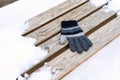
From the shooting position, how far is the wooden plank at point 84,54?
158 cm

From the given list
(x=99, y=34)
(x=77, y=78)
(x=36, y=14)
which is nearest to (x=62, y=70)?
(x=77, y=78)

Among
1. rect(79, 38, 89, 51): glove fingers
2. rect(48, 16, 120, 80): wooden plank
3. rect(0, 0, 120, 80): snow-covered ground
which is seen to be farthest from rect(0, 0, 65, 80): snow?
rect(79, 38, 89, 51): glove fingers

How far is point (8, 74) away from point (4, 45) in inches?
10.4

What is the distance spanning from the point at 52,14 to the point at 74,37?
35 cm

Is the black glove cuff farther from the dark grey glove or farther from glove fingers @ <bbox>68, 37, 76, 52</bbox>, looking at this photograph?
glove fingers @ <bbox>68, 37, 76, 52</bbox>

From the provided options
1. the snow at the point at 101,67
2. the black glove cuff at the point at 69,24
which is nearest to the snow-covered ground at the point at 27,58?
the snow at the point at 101,67

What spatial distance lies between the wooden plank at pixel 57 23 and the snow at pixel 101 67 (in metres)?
0.33

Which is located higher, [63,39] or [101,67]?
[63,39]

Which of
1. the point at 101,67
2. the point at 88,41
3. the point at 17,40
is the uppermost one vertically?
the point at 17,40

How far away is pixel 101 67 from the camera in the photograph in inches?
65.3

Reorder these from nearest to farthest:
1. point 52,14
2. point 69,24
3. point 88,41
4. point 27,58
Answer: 1. point 27,58
2. point 88,41
3. point 69,24
4. point 52,14

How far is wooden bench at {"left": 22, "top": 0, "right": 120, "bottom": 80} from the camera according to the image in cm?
162

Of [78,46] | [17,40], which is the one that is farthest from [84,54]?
[17,40]

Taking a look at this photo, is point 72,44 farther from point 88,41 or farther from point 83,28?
point 83,28
